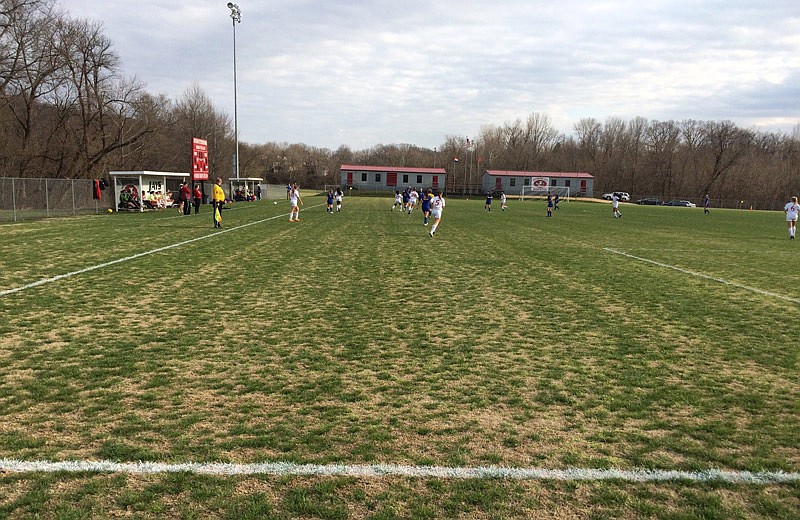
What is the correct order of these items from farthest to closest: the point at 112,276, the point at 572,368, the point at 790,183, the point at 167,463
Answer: the point at 790,183 → the point at 112,276 → the point at 572,368 → the point at 167,463

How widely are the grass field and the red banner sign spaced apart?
23.4 m

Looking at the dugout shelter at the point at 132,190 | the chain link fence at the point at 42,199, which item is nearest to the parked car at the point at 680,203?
the dugout shelter at the point at 132,190

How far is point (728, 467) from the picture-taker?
3.50 metres

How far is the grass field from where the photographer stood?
3.11 metres

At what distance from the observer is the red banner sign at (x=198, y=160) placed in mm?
32812

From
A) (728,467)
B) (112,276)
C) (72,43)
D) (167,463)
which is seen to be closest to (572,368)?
(728,467)

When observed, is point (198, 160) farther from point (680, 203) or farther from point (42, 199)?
point (680, 203)

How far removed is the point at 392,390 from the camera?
482 cm

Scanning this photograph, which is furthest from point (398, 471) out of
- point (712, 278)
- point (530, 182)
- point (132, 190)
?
point (530, 182)

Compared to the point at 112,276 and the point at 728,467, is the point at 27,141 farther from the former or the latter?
the point at 728,467

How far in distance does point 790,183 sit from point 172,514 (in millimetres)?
110816

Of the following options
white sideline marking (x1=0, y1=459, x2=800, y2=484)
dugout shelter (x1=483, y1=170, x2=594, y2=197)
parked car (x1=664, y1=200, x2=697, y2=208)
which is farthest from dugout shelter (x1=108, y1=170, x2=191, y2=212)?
parked car (x1=664, y1=200, x2=697, y2=208)

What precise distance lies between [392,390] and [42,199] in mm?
29880

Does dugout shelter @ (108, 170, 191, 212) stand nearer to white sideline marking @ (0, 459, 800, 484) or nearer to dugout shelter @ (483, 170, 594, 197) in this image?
white sideline marking @ (0, 459, 800, 484)
